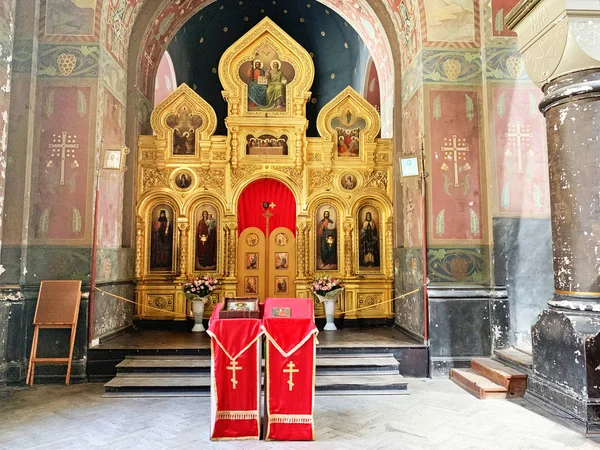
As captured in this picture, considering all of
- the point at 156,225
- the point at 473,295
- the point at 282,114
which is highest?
the point at 282,114

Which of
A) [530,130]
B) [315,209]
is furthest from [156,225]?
[530,130]

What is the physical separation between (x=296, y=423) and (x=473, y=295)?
3.53m

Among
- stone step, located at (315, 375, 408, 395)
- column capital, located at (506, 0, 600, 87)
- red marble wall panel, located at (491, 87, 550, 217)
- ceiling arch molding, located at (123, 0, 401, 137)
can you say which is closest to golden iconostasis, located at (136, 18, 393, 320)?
ceiling arch molding, located at (123, 0, 401, 137)

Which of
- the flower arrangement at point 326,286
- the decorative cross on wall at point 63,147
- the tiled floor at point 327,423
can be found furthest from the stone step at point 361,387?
the decorative cross on wall at point 63,147

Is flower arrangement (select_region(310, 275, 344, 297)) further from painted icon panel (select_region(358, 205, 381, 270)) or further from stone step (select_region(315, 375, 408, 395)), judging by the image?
stone step (select_region(315, 375, 408, 395))

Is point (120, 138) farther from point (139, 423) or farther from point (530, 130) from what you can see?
point (530, 130)

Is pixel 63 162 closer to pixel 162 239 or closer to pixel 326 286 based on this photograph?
pixel 162 239

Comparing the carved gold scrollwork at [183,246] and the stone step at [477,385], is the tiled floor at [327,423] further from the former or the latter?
the carved gold scrollwork at [183,246]

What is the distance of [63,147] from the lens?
20.7 ft

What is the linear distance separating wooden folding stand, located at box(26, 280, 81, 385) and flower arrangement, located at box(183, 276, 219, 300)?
6.44ft

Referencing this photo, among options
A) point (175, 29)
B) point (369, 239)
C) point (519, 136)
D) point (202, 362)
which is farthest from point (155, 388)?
point (175, 29)

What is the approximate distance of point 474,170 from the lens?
21.5 feet

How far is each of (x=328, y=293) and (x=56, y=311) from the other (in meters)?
4.14

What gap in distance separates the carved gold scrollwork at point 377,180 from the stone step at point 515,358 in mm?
3562
